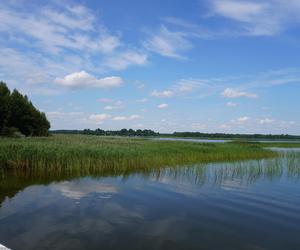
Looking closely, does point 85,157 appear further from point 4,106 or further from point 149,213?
point 4,106

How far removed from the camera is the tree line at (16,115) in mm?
41156

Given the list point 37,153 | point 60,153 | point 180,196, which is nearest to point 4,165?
point 37,153

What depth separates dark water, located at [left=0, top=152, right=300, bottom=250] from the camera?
296 inches

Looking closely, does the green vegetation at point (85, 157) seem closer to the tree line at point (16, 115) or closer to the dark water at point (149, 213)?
the dark water at point (149, 213)

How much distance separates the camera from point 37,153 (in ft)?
58.3

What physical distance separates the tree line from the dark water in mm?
28126

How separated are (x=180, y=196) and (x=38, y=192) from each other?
580 centimetres

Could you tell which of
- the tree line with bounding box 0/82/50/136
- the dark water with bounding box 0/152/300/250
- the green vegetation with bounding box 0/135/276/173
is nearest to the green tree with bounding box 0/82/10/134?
the tree line with bounding box 0/82/50/136

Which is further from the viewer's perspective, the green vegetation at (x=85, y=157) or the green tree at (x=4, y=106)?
the green tree at (x=4, y=106)

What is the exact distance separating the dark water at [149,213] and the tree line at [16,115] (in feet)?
92.3

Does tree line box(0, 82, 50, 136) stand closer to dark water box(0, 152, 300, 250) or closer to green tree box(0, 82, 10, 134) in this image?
green tree box(0, 82, 10, 134)

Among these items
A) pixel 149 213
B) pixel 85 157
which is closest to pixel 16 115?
pixel 85 157

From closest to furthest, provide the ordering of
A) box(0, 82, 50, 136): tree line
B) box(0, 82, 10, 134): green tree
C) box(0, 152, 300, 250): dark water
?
box(0, 152, 300, 250): dark water
box(0, 82, 10, 134): green tree
box(0, 82, 50, 136): tree line

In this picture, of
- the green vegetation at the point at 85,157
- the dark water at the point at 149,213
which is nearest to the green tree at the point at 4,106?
the green vegetation at the point at 85,157
